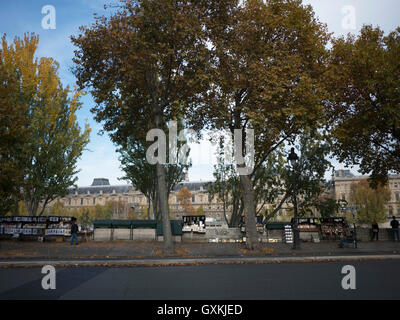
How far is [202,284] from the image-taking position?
8.12 m

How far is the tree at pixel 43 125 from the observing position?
2436 centimetres

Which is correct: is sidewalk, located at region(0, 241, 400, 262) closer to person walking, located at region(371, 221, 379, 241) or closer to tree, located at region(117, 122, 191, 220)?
person walking, located at region(371, 221, 379, 241)

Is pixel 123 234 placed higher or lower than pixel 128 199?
lower

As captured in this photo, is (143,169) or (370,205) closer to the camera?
(143,169)

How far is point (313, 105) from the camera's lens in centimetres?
1747

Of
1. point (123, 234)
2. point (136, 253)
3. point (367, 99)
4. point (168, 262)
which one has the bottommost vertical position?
point (136, 253)

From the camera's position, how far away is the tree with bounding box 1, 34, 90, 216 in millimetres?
24359

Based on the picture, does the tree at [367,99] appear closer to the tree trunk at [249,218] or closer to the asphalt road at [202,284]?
the tree trunk at [249,218]

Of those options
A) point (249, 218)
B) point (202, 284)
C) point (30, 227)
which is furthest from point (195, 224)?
point (202, 284)

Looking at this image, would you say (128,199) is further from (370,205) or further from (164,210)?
(164,210)

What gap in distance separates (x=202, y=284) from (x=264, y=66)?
12.6 metres

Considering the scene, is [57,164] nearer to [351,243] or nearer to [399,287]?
[351,243]

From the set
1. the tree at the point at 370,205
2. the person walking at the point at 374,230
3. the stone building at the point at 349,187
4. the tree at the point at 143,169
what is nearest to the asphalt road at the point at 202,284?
the person walking at the point at 374,230
